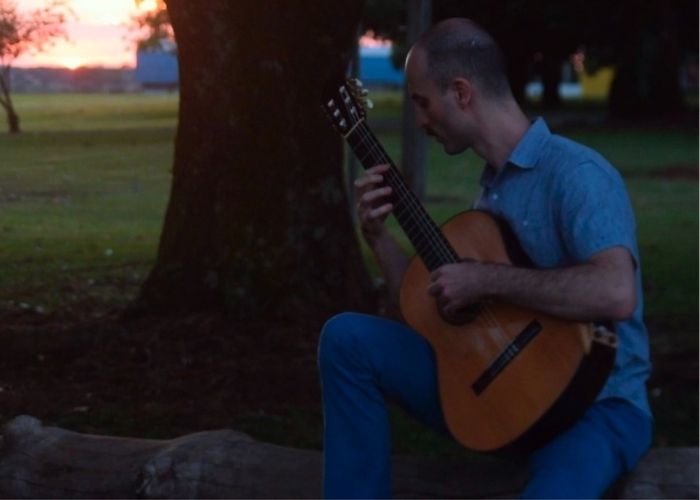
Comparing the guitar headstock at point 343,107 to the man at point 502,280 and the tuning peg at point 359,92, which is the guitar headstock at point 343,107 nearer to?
the tuning peg at point 359,92

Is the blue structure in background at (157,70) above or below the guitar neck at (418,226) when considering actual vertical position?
above

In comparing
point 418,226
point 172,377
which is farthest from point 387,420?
point 172,377

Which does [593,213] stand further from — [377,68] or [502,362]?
[377,68]

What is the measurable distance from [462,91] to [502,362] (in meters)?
0.58

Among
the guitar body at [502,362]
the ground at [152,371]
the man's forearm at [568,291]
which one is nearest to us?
the man's forearm at [568,291]

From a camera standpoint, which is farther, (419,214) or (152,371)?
(152,371)

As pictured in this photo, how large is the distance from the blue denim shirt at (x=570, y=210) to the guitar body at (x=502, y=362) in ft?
0.22

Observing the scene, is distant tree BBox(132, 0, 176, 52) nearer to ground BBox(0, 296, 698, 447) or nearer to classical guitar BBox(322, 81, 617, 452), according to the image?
ground BBox(0, 296, 698, 447)

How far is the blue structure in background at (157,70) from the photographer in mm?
5629

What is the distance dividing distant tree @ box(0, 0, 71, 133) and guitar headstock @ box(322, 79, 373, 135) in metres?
1.32

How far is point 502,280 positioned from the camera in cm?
357

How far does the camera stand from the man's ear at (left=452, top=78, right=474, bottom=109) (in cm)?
367

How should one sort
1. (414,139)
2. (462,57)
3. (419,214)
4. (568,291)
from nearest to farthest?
(568,291) < (462,57) < (419,214) < (414,139)

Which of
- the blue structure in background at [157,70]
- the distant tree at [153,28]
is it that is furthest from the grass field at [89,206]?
the distant tree at [153,28]
